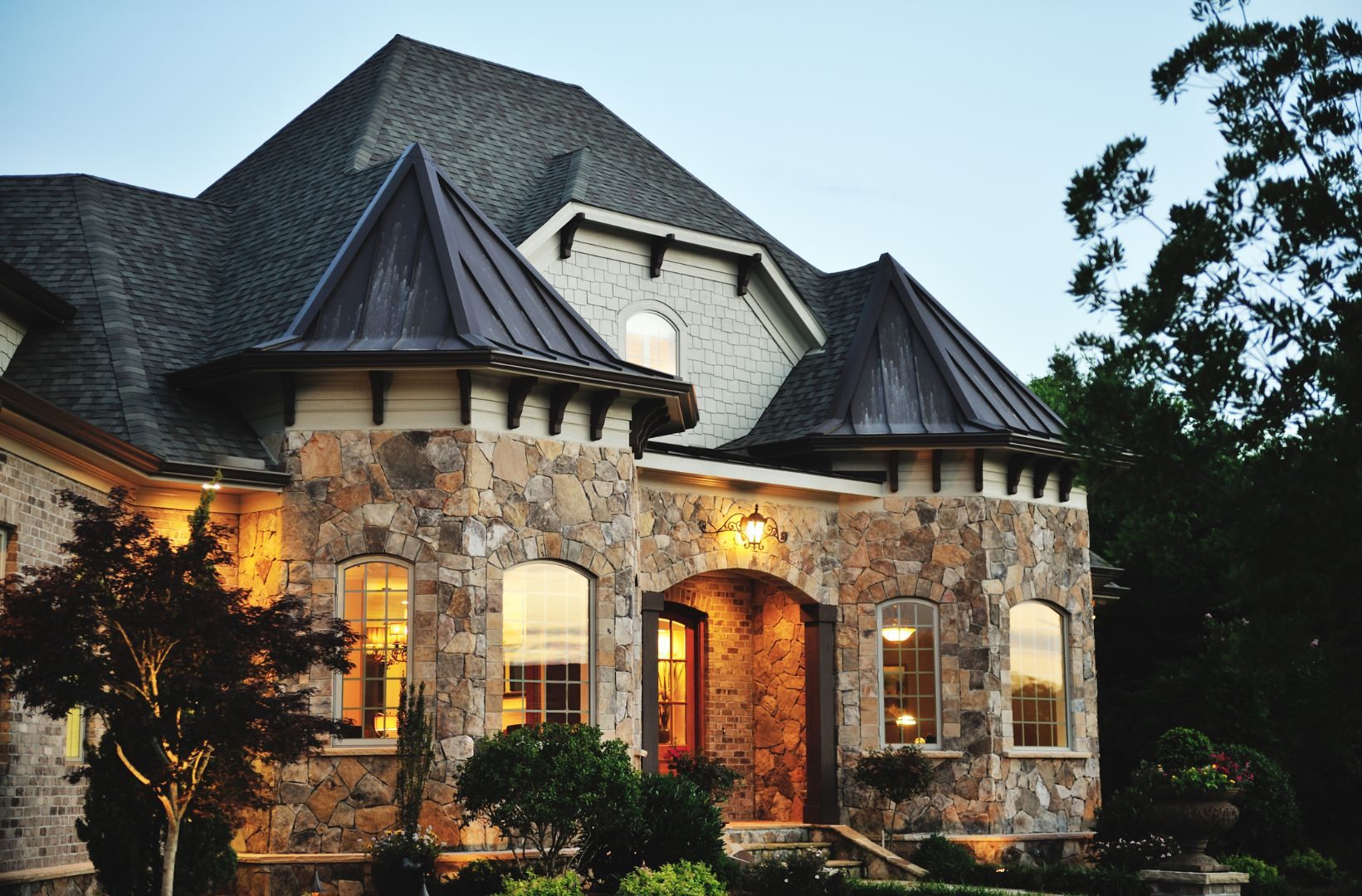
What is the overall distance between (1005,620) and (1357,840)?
11.3m

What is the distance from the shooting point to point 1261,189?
9398 millimetres

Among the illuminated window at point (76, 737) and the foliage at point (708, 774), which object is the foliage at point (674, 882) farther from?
the illuminated window at point (76, 737)

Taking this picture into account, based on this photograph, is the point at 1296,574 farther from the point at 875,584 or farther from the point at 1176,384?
the point at 875,584

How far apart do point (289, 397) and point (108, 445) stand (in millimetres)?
2260

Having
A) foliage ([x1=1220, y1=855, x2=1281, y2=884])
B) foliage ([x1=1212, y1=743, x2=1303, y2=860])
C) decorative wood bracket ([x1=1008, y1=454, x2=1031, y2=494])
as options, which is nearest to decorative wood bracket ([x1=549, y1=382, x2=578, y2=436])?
decorative wood bracket ([x1=1008, y1=454, x2=1031, y2=494])

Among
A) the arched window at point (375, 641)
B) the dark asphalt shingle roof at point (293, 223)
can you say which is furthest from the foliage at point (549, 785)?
the dark asphalt shingle roof at point (293, 223)

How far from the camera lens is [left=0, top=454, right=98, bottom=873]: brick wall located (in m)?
13.2

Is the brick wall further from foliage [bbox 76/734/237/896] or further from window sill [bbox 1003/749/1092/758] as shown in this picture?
window sill [bbox 1003/749/1092/758]

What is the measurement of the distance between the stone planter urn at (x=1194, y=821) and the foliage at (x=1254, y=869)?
2.23 ft

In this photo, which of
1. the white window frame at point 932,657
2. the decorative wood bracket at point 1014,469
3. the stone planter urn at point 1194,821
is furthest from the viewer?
the decorative wood bracket at point 1014,469

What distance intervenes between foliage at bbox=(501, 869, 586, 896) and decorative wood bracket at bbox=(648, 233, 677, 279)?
9405 mm

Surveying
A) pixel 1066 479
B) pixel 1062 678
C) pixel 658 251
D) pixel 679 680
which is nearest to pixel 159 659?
pixel 679 680

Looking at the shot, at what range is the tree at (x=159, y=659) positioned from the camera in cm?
1148

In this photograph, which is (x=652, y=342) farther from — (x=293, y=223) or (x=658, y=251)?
(x=293, y=223)
